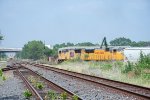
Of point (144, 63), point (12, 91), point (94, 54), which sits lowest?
point (12, 91)

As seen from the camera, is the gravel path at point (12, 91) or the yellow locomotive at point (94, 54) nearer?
the gravel path at point (12, 91)

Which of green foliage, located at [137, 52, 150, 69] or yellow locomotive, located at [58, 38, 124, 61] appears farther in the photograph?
yellow locomotive, located at [58, 38, 124, 61]

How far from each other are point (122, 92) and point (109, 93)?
63 centimetres

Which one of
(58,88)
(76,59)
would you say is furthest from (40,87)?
(76,59)

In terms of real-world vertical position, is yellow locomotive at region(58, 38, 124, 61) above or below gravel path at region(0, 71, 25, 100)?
above

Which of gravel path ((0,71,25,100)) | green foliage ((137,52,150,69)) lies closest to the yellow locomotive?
green foliage ((137,52,150,69))

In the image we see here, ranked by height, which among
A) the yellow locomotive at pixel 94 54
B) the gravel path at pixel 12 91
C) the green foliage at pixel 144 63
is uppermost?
the yellow locomotive at pixel 94 54

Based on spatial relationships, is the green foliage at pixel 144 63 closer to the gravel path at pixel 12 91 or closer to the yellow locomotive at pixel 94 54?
the gravel path at pixel 12 91

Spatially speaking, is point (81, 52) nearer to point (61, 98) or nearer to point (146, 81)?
point (146, 81)

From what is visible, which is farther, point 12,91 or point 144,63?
point 144,63

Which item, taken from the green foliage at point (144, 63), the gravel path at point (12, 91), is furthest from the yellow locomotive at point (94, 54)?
the gravel path at point (12, 91)

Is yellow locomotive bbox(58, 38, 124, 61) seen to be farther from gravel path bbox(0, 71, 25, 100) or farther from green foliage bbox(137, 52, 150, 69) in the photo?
gravel path bbox(0, 71, 25, 100)

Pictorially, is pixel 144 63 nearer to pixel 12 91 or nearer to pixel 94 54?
pixel 12 91

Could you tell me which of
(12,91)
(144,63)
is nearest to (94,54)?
(144,63)
